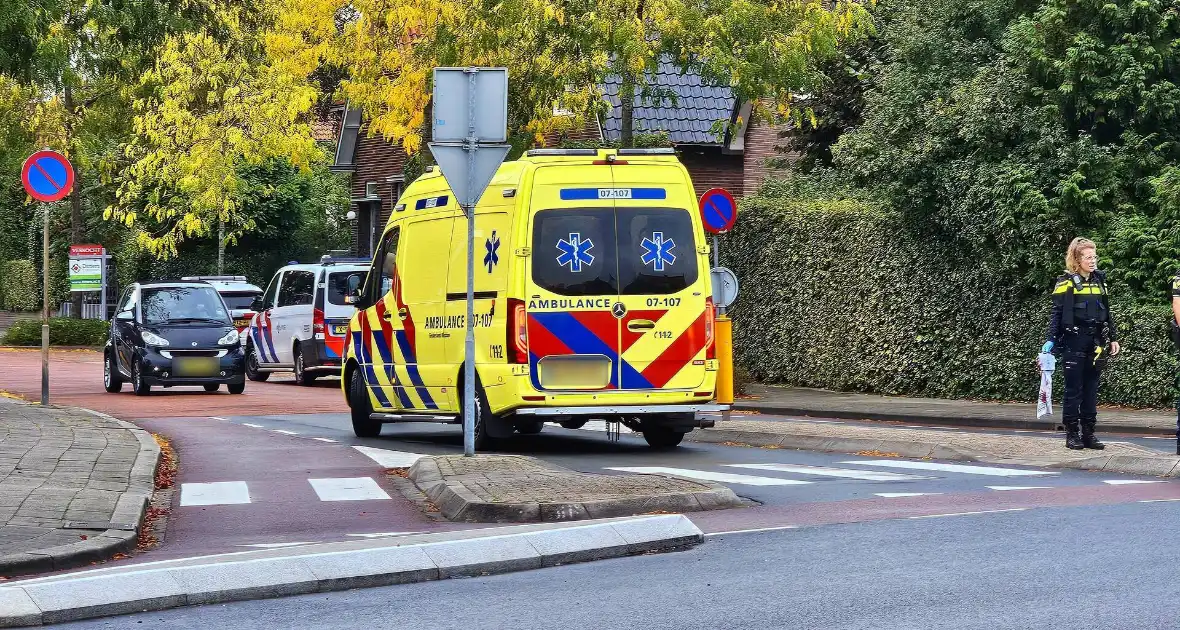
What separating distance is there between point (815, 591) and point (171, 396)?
20670 mm

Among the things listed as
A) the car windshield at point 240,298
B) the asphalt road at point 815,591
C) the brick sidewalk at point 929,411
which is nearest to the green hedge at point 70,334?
the car windshield at point 240,298

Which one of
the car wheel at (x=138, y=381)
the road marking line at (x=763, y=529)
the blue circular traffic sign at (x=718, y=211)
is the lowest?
the car wheel at (x=138, y=381)

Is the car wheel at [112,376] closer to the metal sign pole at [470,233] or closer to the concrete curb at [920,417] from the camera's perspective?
the concrete curb at [920,417]

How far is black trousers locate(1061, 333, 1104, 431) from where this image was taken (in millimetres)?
15227

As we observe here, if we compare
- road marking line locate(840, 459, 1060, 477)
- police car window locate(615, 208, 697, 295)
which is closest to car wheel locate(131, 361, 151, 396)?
police car window locate(615, 208, 697, 295)

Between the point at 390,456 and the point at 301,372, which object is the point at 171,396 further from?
the point at 390,456

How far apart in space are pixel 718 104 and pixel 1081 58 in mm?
16191

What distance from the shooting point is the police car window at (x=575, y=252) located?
15.5m

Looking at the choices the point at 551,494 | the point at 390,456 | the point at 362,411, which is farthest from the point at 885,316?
the point at 551,494

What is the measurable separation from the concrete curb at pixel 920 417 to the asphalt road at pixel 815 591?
9.23m

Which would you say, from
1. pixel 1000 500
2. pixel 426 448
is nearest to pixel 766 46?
pixel 426 448

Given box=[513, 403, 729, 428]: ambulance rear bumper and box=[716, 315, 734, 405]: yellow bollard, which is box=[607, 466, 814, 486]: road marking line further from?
box=[716, 315, 734, 405]: yellow bollard

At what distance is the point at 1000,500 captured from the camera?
11.8 meters

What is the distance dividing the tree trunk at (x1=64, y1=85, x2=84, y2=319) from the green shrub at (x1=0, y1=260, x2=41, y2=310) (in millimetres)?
2598
